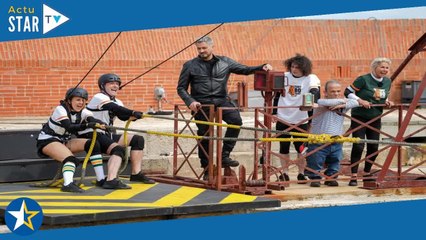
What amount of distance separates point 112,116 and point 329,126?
8.70 ft

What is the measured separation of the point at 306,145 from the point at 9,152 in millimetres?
3736

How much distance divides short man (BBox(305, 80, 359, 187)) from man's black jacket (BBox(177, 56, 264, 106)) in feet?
3.60

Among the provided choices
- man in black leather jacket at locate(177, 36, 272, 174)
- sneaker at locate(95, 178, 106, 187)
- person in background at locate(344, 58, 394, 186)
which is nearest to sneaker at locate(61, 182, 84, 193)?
sneaker at locate(95, 178, 106, 187)

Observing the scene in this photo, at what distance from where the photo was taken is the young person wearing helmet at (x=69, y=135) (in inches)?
600

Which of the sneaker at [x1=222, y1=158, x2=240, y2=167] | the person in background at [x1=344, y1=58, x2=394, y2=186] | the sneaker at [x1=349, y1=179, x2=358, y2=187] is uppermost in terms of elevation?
the person in background at [x1=344, y1=58, x2=394, y2=186]

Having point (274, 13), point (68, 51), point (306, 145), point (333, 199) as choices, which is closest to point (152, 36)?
point (68, 51)

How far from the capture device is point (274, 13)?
548 inches

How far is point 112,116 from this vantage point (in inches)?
638

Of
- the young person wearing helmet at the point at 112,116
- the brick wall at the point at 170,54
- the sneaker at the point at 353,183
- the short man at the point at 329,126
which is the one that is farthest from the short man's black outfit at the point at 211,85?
the brick wall at the point at 170,54

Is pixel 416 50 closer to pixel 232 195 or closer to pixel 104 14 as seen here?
pixel 232 195

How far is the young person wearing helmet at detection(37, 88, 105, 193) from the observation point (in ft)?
50.0

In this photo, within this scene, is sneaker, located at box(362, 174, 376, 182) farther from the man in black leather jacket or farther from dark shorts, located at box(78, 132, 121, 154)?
dark shorts, located at box(78, 132, 121, 154)

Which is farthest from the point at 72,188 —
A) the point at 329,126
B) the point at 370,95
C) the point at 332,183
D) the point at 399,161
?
the point at 399,161

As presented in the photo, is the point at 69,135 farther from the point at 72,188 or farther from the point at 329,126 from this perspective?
the point at 329,126
